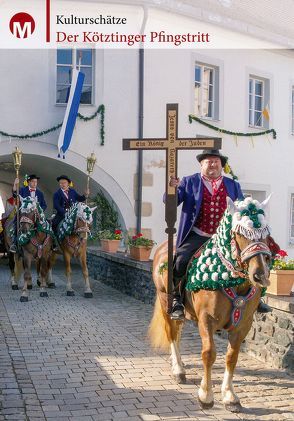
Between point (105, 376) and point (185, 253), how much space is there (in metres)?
1.55

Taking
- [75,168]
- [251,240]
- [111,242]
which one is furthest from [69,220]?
[251,240]

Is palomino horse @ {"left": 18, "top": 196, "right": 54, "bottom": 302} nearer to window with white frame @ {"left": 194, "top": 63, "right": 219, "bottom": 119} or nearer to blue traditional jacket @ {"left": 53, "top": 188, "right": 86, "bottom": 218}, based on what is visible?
blue traditional jacket @ {"left": 53, "top": 188, "right": 86, "bottom": 218}

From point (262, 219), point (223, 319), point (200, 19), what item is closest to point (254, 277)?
point (262, 219)

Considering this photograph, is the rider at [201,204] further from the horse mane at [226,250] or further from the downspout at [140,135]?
the downspout at [140,135]

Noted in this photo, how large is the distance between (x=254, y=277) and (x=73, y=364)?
2884mm

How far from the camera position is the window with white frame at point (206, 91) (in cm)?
1616

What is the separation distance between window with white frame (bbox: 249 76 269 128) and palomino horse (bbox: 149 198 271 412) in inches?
504

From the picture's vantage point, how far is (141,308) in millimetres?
9906

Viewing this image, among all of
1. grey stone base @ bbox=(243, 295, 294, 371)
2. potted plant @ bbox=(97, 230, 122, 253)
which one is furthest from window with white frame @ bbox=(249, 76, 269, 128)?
grey stone base @ bbox=(243, 295, 294, 371)

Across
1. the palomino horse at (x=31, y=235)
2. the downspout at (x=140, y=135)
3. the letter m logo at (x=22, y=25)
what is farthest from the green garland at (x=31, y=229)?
the letter m logo at (x=22, y=25)

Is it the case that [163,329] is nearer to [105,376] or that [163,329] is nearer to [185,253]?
[105,376]

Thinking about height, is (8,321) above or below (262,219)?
below

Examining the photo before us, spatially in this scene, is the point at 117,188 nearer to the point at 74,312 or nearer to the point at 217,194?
the point at 74,312

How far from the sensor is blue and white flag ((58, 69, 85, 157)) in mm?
13859
